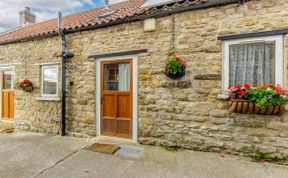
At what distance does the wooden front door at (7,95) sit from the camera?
568 cm

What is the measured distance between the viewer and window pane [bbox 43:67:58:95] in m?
4.73

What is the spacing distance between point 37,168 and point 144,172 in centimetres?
200

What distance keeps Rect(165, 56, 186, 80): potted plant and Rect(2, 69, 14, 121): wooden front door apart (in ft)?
20.6

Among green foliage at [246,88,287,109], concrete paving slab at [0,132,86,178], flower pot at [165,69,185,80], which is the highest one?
flower pot at [165,69,185,80]

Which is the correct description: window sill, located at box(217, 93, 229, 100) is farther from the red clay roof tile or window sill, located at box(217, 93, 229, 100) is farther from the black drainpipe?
the black drainpipe

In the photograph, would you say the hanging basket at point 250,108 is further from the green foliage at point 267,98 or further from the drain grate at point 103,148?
the drain grate at point 103,148

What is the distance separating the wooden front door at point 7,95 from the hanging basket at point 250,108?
24.9ft

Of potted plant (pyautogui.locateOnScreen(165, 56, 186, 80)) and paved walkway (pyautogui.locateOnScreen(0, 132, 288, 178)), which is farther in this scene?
potted plant (pyautogui.locateOnScreen(165, 56, 186, 80))

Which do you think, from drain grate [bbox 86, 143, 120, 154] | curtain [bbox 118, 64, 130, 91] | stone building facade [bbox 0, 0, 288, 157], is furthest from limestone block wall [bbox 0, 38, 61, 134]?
curtain [bbox 118, 64, 130, 91]

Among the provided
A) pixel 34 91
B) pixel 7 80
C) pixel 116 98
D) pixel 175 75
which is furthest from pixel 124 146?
pixel 7 80

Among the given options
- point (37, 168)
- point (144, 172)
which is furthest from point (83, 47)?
point (144, 172)

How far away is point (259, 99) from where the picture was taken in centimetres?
252

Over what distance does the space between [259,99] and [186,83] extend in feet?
4.46

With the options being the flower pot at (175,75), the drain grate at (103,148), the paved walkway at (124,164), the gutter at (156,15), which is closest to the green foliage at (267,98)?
the paved walkway at (124,164)
